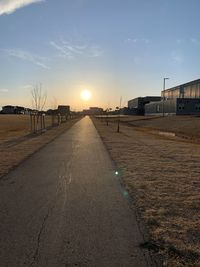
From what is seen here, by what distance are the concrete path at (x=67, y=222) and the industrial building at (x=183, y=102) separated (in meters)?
83.7

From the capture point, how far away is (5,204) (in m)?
7.39

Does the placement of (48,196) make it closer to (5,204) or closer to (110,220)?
(5,204)

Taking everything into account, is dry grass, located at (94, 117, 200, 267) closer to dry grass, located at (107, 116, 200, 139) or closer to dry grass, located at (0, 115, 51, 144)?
dry grass, located at (0, 115, 51, 144)

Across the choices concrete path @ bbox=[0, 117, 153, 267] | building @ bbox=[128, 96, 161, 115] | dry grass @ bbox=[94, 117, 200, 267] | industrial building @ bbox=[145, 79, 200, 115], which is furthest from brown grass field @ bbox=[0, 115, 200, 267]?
building @ bbox=[128, 96, 161, 115]

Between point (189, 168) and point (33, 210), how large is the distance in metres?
7.14

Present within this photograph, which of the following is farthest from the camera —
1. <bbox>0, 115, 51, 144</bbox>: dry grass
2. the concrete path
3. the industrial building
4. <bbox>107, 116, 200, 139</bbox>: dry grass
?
the industrial building

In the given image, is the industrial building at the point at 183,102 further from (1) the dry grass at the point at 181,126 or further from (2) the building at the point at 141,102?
(2) the building at the point at 141,102

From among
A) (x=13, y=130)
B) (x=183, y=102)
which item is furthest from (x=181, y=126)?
(x=183, y=102)

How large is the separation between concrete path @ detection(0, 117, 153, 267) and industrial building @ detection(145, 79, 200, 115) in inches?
3297

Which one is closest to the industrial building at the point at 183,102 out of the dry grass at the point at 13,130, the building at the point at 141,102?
the dry grass at the point at 13,130

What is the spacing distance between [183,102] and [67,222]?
89.5 meters

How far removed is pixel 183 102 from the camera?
3659 inches

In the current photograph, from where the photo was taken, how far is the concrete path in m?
4.75

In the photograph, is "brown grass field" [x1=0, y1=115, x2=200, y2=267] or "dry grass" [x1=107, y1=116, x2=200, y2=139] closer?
"brown grass field" [x1=0, y1=115, x2=200, y2=267]
